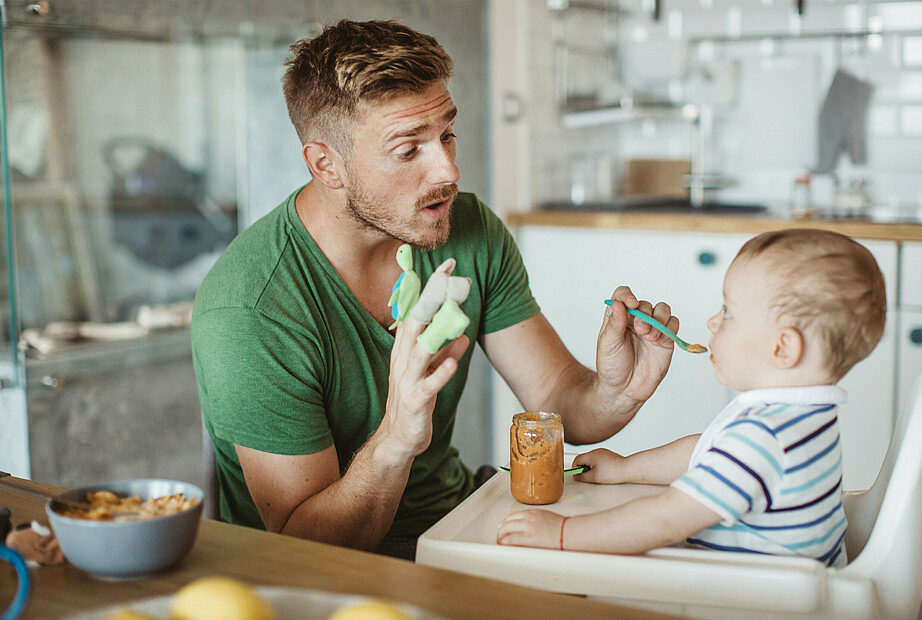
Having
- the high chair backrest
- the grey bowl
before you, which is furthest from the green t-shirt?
the high chair backrest

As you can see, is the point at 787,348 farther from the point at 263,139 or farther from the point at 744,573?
the point at 263,139

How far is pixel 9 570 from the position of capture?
0.80 m

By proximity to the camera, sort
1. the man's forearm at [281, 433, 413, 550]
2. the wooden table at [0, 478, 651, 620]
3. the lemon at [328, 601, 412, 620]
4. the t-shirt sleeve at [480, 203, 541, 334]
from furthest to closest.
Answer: the t-shirt sleeve at [480, 203, 541, 334] < the man's forearm at [281, 433, 413, 550] < the wooden table at [0, 478, 651, 620] < the lemon at [328, 601, 412, 620]

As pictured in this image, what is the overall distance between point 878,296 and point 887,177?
8.62 feet

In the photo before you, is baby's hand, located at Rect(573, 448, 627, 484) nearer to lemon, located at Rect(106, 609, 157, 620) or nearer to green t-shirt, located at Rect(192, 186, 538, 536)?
green t-shirt, located at Rect(192, 186, 538, 536)

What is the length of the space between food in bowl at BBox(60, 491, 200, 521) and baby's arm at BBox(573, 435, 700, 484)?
22.4 inches

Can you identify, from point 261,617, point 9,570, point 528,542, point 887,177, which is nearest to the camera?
point 261,617

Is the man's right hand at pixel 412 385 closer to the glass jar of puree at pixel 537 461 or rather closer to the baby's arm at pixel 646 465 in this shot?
the glass jar of puree at pixel 537 461

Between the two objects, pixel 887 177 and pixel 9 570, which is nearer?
pixel 9 570

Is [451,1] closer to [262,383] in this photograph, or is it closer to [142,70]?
[142,70]

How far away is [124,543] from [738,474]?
24.1 inches

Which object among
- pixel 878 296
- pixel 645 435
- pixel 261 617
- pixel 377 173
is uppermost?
pixel 377 173

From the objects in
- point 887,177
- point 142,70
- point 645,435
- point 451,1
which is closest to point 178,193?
point 142,70

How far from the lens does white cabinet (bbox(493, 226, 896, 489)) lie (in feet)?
8.38
